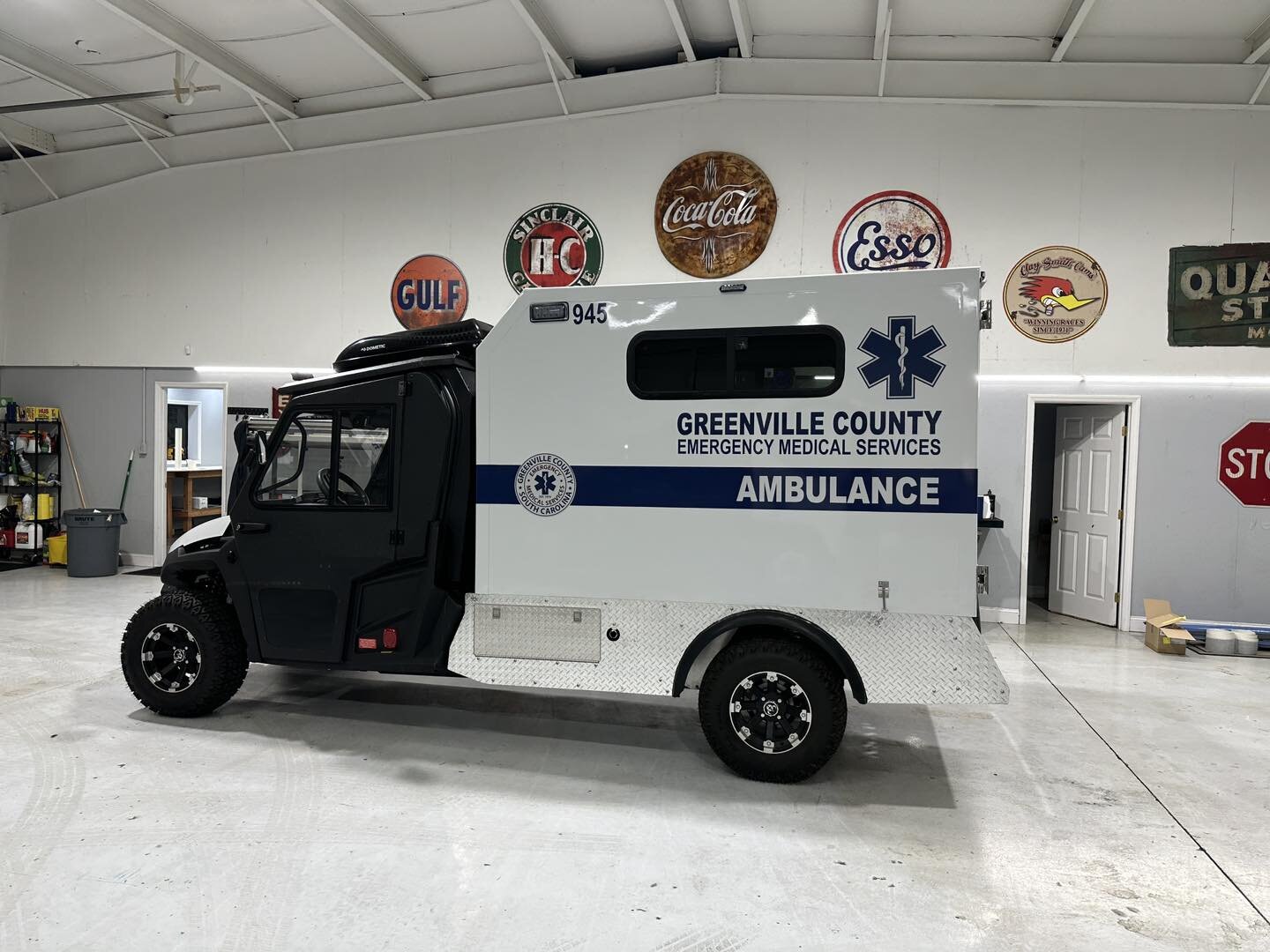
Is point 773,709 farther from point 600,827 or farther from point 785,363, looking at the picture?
point 785,363

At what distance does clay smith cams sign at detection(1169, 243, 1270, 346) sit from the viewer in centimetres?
684

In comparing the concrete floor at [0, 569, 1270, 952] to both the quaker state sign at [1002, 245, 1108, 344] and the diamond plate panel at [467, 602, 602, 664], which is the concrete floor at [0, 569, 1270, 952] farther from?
the quaker state sign at [1002, 245, 1108, 344]

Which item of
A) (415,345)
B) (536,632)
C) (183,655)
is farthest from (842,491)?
(183,655)

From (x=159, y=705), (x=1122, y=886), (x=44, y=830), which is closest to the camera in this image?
(x=1122, y=886)

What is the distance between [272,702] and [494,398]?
2493mm

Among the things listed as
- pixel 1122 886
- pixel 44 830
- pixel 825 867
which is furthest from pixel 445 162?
pixel 1122 886

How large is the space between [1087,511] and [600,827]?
648cm

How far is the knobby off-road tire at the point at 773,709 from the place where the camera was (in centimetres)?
356

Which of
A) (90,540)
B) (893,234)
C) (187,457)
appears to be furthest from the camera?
(187,457)

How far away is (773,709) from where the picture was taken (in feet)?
11.9

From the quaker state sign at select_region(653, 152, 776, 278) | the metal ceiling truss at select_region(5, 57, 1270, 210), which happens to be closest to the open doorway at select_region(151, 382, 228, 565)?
the metal ceiling truss at select_region(5, 57, 1270, 210)

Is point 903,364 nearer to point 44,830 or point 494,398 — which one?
point 494,398

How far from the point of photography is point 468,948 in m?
2.43

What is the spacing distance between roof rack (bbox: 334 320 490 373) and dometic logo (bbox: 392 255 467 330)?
4002 mm
